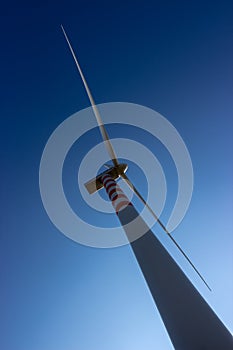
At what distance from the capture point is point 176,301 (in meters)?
5.46

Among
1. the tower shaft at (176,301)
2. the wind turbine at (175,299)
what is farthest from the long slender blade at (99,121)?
the tower shaft at (176,301)

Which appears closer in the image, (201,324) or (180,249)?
(201,324)

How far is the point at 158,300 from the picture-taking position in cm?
569

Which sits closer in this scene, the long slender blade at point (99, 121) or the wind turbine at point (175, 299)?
the wind turbine at point (175, 299)

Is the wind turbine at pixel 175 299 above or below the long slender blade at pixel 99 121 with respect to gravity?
below

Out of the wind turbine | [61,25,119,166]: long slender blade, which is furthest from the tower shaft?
[61,25,119,166]: long slender blade

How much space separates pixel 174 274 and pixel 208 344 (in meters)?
1.67

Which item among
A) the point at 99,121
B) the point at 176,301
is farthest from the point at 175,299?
the point at 99,121

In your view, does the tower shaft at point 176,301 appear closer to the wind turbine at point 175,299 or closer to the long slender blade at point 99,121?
the wind turbine at point 175,299

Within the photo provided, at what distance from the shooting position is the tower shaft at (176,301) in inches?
185

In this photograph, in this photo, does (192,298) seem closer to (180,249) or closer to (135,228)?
(135,228)

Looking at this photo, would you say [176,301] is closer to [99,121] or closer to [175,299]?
[175,299]

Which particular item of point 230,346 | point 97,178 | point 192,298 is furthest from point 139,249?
point 97,178

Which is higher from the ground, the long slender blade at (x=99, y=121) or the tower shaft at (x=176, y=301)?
the long slender blade at (x=99, y=121)
